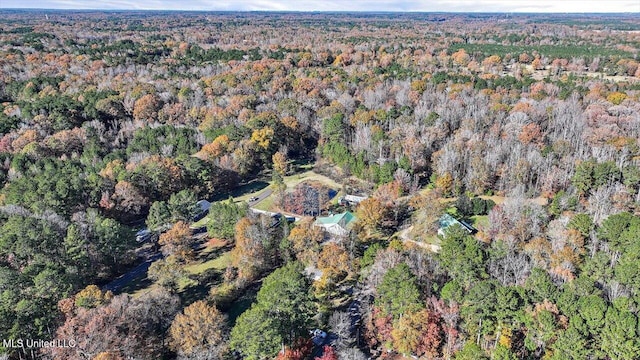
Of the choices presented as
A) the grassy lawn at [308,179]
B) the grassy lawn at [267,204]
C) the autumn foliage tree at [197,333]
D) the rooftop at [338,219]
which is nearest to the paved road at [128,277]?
the autumn foliage tree at [197,333]

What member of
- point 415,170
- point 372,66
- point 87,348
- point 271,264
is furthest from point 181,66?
point 87,348

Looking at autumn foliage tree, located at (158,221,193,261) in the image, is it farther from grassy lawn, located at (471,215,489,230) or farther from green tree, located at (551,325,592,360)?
green tree, located at (551,325,592,360)

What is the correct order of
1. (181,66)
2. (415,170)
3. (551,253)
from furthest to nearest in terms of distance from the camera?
1. (181,66)
2. (415,170)
3. (551,253)

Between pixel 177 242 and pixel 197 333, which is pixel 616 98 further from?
pixel 197 333

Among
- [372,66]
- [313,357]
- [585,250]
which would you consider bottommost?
[313,357]

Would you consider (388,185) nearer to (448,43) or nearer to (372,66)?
(372,66)

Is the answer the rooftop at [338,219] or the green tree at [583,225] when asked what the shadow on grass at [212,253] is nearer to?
the rooftop at [338,219]

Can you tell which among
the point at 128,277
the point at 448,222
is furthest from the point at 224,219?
the point at 448,222
